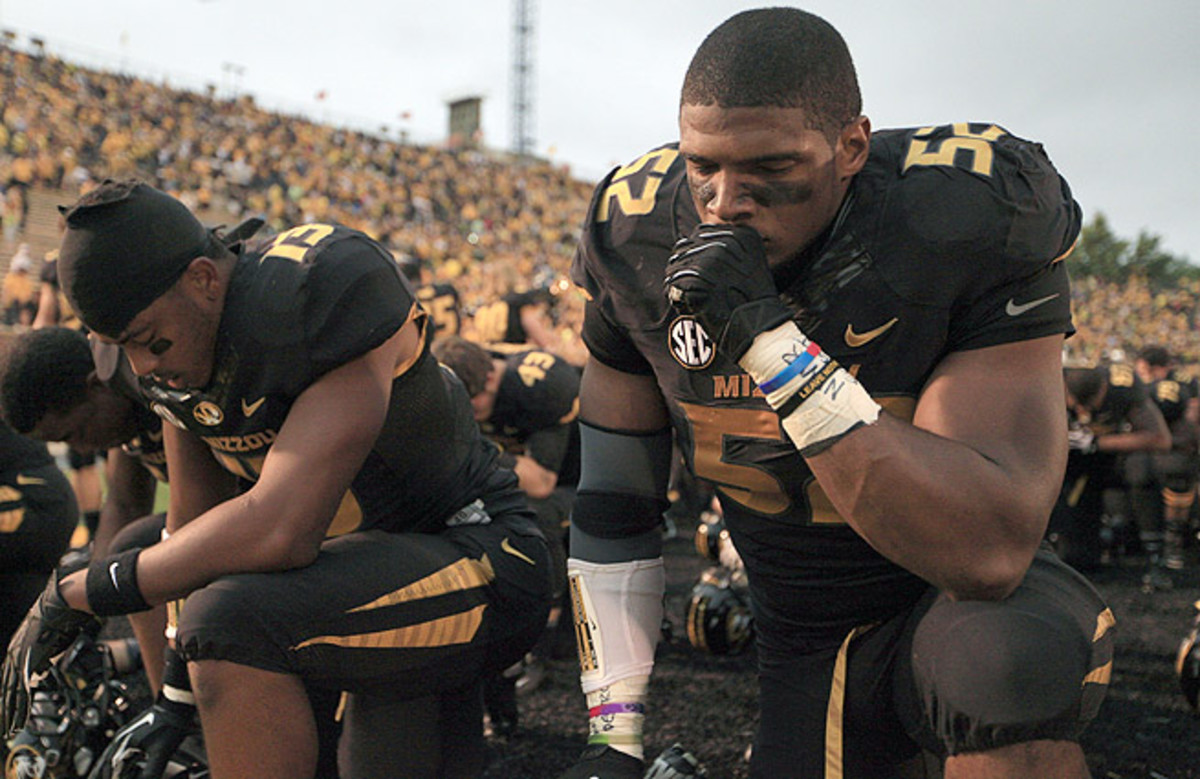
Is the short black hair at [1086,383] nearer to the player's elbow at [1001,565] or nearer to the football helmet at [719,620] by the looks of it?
the football helmet at [719,620]

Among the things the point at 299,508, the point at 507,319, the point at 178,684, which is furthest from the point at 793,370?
the point at 507,319

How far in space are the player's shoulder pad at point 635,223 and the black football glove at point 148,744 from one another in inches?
54.0

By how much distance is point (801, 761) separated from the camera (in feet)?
6.88

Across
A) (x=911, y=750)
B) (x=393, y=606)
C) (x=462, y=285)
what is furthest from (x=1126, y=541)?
(x=462, y=285)

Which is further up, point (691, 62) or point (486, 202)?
point (486, 202)

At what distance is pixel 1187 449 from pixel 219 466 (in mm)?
7441

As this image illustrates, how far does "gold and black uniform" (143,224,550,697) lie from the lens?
6.69ft

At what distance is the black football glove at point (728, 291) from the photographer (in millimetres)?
1584

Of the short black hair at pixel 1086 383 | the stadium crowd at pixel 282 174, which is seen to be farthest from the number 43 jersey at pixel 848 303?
the stadium crowd at pixel 282 174

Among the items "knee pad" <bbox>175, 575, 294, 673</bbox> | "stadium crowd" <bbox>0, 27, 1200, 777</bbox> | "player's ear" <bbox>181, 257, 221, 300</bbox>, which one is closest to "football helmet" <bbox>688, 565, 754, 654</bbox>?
"knee pad" <bbox>175, 575, 294, 673</bbox>

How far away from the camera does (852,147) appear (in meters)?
1.78

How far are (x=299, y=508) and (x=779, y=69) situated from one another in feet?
4.13

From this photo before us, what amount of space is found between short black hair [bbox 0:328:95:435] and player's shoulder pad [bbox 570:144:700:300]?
5.77 ft

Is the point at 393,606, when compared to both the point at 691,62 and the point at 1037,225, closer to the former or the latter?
the point at 691,62
